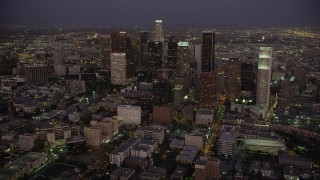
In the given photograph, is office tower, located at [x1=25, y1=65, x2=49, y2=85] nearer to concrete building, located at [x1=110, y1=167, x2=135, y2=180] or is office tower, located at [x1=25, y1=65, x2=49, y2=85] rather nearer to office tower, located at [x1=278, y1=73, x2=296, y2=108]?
concrete building, located at [x1=110, y1=167, x2=135, y2=180]

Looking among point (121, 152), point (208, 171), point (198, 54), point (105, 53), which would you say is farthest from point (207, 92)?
point (105, 53)

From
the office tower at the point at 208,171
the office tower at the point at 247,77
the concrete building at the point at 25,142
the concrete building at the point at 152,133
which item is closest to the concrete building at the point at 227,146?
the office tower at the point at 208,171

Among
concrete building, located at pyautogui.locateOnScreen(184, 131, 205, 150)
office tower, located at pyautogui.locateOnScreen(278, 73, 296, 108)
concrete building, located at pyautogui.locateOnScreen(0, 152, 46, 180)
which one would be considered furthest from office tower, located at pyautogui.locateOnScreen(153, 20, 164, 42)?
concrete building, located at pyautogui.locateOnScreen(0, 152, 46, 180)

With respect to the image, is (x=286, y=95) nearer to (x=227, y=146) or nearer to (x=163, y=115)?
(x=163, y=115)

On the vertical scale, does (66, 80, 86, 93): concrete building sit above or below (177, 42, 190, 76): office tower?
below

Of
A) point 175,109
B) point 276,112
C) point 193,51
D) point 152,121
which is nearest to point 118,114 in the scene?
point 152,121

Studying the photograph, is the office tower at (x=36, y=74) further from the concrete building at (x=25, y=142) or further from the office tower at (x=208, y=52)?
the office tower at (x=208, y=52)
